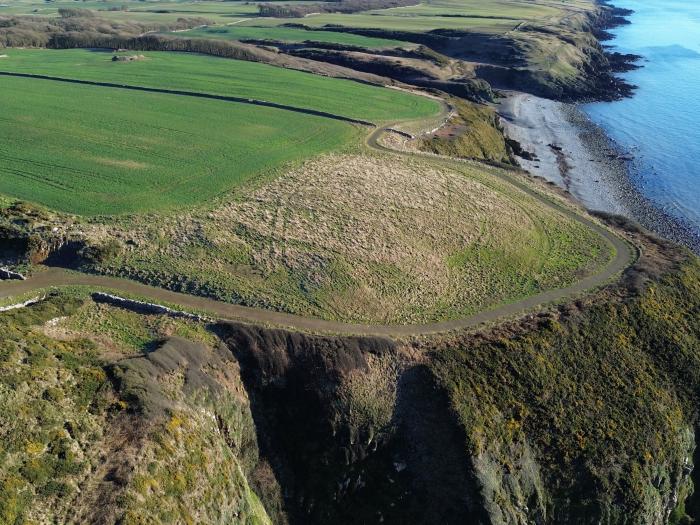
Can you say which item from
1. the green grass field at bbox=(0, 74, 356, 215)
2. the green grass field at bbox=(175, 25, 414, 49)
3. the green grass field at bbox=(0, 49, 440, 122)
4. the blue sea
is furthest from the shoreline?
the green grass field at bbox=(175, 25, 414, 49)

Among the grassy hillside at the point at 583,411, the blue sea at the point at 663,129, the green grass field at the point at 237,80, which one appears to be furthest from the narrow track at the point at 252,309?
the blue sea at the point at 663,129

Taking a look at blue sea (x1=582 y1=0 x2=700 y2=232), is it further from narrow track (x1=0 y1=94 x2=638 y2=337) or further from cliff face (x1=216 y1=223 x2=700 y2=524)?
narrow track (x1=0 y1=94 x2=638 y2=337)

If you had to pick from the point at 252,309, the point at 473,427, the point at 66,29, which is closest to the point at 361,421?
the point at 473,427

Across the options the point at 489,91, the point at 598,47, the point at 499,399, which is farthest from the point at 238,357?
the point at 598,47

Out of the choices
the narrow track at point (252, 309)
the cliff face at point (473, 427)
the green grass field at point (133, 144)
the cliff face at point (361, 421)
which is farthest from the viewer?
the green grass field at point (133, 144)

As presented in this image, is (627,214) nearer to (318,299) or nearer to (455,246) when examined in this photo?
(455,246)

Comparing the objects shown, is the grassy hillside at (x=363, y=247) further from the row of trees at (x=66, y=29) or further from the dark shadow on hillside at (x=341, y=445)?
the row of trees at (x=66, y=29)

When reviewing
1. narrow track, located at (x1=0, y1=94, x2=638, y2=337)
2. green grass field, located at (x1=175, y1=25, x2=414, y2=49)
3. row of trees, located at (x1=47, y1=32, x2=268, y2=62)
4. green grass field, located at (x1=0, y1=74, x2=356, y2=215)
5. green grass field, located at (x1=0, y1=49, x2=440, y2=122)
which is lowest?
narrow track, located at (x1=0, y1=94, x2=638, y2=337)
